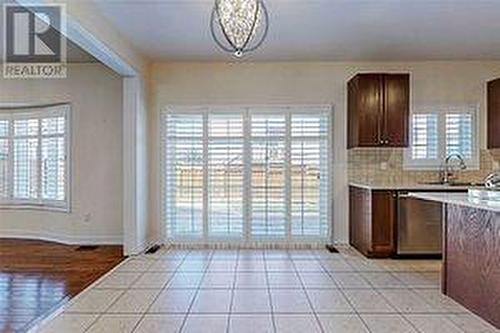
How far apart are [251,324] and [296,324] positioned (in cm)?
33

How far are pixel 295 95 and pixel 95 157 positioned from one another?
119 inches

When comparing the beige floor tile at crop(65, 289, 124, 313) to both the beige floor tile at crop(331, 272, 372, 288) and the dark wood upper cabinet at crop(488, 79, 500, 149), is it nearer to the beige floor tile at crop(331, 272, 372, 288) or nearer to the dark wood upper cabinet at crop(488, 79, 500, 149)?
the beige floor tile at crop(331, 272, 372, 288)

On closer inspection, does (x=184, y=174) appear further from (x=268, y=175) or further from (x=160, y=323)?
(x=160, y=323)

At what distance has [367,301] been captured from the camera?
4430mm

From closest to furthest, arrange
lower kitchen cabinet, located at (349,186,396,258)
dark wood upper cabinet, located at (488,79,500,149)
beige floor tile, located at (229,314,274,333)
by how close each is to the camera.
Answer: beige floor tile, located at (229,314,274,333), lower kitchen cabinet, located at (349,186,396,258), dark wood upper cabinet, located at (488,79,500,149)

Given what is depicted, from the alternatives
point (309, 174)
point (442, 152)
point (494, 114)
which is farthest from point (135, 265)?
point (494, 114)

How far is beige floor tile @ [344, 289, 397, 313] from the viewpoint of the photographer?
4.18 meters

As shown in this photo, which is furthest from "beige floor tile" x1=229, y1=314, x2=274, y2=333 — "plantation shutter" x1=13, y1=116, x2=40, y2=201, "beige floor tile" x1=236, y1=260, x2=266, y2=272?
"plantation shutter" x1=13, y1=116, x2=40, y2=201

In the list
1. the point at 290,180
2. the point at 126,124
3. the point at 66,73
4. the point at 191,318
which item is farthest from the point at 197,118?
the point at 191,318

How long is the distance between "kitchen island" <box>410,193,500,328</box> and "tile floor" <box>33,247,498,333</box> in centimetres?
12

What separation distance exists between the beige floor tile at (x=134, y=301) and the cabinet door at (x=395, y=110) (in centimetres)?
355

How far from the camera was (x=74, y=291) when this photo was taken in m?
4.81

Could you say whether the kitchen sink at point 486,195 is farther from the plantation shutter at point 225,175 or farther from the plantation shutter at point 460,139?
the plantation shutter at point 225,175

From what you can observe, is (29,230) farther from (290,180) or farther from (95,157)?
(290,180)
